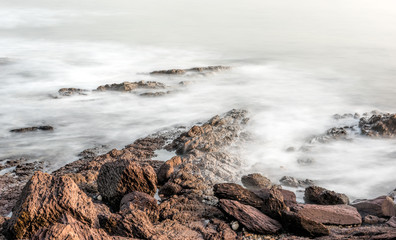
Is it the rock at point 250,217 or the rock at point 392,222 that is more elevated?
the rock at point 250,217

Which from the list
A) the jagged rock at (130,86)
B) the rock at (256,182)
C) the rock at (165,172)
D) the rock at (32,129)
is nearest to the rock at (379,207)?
the rock at (256,182)

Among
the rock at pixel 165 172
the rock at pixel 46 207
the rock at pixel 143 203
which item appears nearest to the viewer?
the rock at pixel 46 207

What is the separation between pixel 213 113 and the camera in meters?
9.00

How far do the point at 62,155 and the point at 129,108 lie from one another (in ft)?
9.05

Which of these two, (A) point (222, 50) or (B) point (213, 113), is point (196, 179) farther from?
(A) point (222, 50)

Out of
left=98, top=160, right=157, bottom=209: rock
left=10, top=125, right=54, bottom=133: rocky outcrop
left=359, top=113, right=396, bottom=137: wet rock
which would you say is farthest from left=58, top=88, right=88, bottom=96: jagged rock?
left=359, top=113, right=396, bottom=137: wet rock

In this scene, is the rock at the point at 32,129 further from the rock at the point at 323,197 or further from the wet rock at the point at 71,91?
the rock at the point at 323,197

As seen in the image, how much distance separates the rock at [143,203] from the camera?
4.25m

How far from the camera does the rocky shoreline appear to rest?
11.9 feet

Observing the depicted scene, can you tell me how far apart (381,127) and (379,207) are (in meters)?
3.27

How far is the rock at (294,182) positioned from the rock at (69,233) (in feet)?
10.2

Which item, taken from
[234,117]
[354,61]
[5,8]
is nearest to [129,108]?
[234,117]

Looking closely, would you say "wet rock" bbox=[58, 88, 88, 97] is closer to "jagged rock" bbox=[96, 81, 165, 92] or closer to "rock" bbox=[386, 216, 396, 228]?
"jagged rock" bbox=[96, 81, 165, 92]

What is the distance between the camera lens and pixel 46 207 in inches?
142
